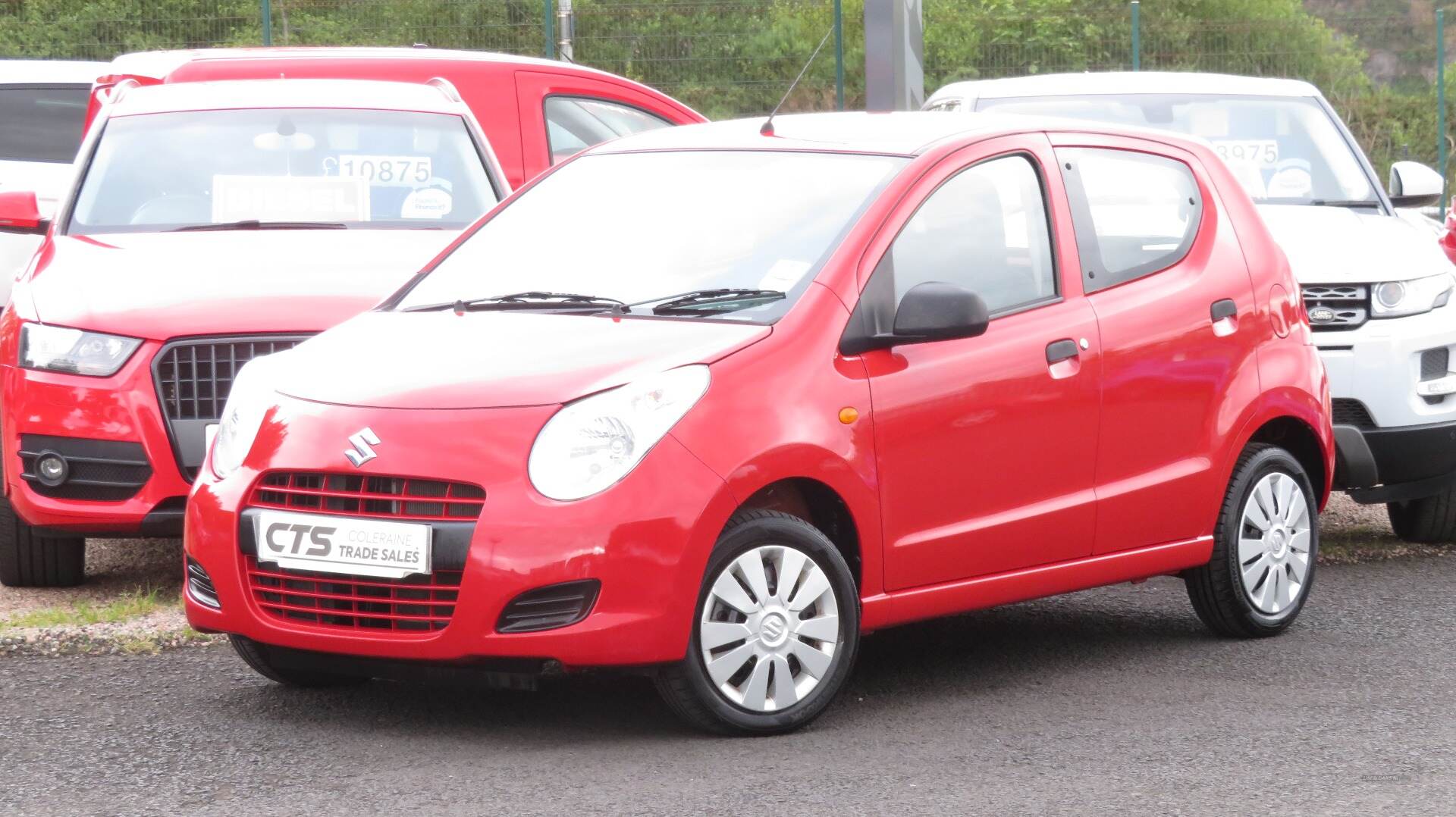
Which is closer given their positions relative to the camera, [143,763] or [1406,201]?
[143,763]

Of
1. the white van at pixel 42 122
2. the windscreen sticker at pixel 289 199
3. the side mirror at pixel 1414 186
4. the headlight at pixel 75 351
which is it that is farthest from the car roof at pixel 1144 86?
the white van at pixel 42 122

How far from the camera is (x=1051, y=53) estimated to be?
20531 millimetres

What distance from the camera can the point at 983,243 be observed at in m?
5.86

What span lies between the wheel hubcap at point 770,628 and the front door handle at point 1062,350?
108 cm

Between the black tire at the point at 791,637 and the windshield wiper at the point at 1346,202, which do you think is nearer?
the black tire at the point at 791,637

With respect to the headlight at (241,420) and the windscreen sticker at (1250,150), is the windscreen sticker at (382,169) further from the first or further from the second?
the windscreen sticker at (1250,150)

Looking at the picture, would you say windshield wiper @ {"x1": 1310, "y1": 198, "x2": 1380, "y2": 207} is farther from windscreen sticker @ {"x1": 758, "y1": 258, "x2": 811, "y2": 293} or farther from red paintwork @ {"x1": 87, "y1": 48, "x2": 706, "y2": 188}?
windscreen sticker @ {"x1": 758, "y1": 258, "x2": 811, "y2": 293}

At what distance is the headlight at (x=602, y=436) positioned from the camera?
4840mm

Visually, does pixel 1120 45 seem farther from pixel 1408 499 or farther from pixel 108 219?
pixel 108 219

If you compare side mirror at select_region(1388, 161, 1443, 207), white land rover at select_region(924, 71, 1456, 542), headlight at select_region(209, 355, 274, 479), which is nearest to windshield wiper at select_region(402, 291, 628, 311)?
headlight at select_region(209, 355, 274, 479)

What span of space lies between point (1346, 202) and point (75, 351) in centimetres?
547

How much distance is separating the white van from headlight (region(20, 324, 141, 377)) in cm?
552

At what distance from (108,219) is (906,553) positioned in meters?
3.71

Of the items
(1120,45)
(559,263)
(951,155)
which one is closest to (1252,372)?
(951,155)
